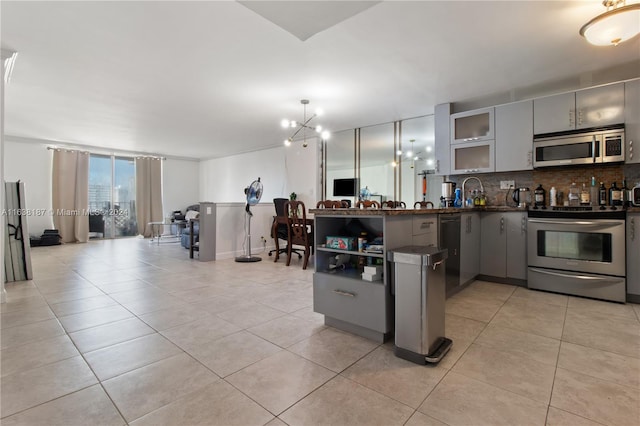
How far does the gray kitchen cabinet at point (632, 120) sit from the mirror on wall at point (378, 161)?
10.2 feet

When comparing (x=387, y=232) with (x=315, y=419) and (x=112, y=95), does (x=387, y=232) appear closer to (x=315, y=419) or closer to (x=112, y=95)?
(x=315, y=419)

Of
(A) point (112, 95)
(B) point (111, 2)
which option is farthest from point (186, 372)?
(A) point (112, 95)

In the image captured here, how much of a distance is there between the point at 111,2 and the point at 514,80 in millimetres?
4166

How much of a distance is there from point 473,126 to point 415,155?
1498 millimetres

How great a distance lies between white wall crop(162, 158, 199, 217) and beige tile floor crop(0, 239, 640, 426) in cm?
674

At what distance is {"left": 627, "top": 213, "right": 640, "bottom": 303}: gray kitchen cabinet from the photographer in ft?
9.09

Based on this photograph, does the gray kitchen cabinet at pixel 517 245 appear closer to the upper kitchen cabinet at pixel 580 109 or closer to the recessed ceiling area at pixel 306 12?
the upper kitchen cabinet at pixel 580 109

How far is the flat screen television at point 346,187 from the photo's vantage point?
608cm

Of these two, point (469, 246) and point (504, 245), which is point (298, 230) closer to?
point (469, 246)

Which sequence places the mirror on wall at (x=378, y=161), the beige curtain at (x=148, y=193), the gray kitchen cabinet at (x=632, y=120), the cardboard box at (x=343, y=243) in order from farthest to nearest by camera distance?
the beige curtain at (x=148, y=193) → the mirror on wall at (x=378, y=161) → the gray kitchen cabinet at (x=632, y=120) → the cardboard box at (x=343, y=243)

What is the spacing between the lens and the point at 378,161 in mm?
5969

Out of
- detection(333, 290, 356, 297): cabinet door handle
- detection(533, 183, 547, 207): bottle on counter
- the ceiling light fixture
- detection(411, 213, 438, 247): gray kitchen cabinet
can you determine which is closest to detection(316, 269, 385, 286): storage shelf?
detection(333, 290, 356, 297): cabinet door handle

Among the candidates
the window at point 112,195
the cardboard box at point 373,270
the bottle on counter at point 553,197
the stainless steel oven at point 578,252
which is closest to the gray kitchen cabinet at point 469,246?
the stainless steel oven at point 578,252

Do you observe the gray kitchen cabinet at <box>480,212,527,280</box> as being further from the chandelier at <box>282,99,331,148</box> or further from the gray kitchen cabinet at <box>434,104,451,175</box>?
the chandelier at <box>282,99,331,148</box>
